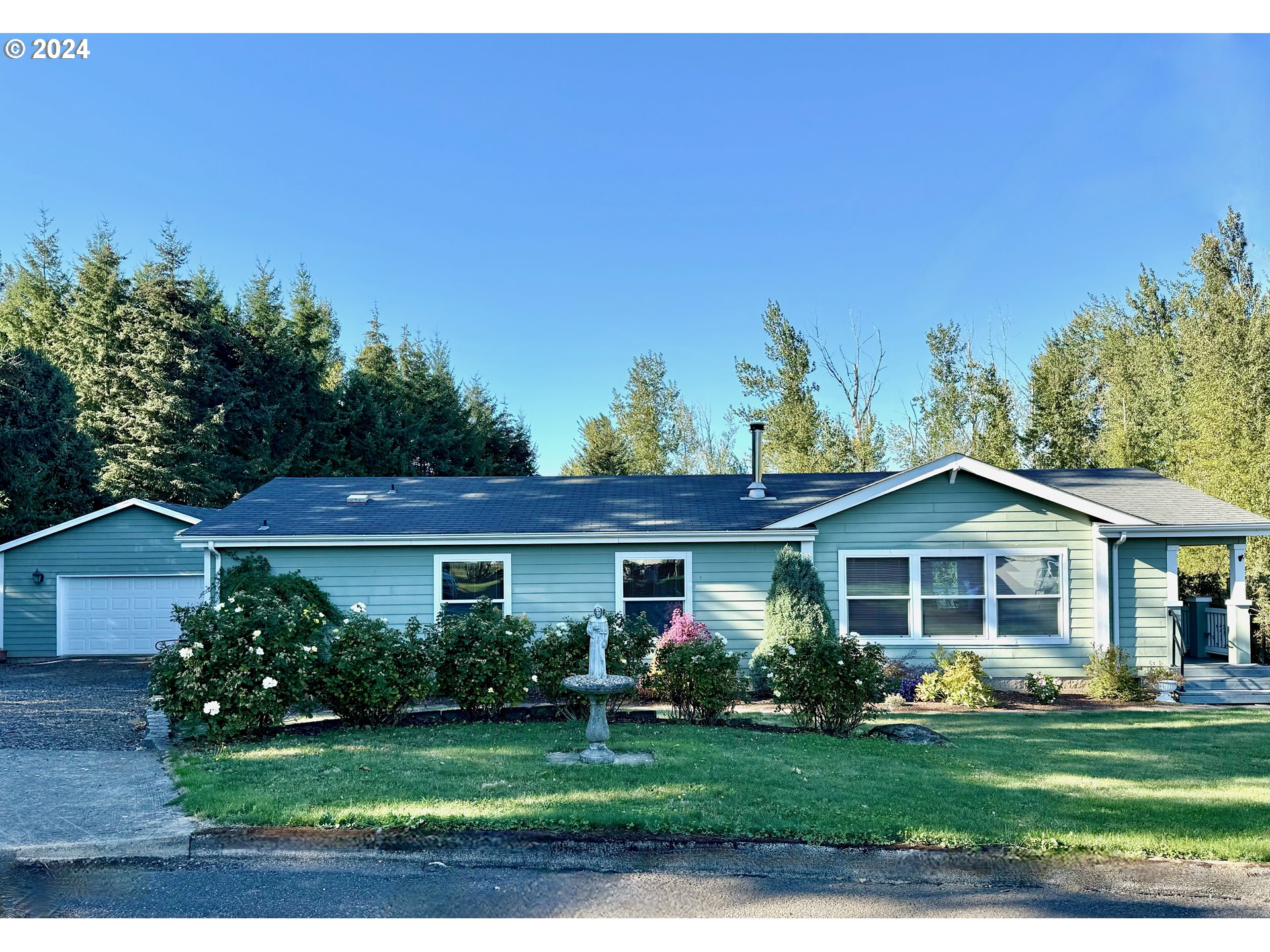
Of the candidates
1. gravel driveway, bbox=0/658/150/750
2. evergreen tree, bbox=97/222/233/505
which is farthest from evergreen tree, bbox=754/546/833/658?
evergreen tree, bbox=97/222/233/505

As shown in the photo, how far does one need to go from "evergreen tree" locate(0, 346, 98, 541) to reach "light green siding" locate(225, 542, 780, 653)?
40.4 ft

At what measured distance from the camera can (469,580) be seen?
43.0 ft

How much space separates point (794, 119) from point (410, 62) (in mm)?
5243

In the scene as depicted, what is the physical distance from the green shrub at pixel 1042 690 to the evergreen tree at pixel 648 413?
20237 millimetres

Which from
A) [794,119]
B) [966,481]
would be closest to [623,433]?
[966,481]

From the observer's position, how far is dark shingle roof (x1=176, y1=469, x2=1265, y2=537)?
1290 centimetres

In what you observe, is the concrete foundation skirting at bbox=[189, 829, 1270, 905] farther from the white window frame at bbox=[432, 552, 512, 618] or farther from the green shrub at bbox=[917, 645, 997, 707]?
the white window frame at bbox=[432, 552, 512, 618]

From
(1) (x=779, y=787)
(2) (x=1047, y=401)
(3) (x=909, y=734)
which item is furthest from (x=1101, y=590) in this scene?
(2) (x=1047, y=401)

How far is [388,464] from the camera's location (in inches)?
1183

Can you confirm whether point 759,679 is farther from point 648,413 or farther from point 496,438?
point 496,438

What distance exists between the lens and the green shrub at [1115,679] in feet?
38.5

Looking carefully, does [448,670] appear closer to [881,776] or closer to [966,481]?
[881,776]

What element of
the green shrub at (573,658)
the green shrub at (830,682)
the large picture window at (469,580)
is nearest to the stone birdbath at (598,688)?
the green shrub at (573,658)
